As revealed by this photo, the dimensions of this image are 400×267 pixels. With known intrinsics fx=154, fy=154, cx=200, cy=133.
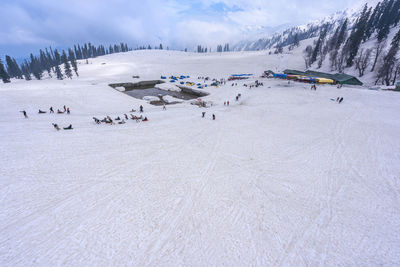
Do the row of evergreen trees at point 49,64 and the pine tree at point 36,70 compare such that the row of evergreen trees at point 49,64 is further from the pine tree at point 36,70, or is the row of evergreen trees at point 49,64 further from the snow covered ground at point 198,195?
the snow covered ground at point 198,195

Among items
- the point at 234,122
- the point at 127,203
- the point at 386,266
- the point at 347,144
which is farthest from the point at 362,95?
the point at 127,203

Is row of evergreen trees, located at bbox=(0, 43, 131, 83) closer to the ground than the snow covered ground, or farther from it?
farther from it

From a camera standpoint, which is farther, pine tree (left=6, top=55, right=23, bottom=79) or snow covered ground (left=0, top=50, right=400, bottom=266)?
pine tree (left=6, top=55, right=23, bottom=79)

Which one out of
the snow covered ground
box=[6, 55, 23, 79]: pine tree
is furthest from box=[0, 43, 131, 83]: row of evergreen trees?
the snow covered ground

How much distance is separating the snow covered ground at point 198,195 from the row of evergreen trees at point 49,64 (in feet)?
253

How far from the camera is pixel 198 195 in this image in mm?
9594

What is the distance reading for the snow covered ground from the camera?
684cm

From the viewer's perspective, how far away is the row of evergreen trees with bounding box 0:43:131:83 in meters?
77.4

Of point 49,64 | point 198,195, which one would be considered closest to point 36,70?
point 49,64

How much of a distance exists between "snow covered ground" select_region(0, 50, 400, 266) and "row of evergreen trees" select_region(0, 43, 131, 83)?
77248mm

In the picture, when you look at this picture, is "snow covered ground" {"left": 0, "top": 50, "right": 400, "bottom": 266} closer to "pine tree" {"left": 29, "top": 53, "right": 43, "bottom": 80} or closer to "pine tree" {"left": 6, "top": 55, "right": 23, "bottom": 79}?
"pine tree" {"left": 29, "top": 53, "right": 43, "bottom": 80}

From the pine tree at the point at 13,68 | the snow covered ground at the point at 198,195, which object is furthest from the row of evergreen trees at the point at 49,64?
the snow covered ground at the point at 198,195

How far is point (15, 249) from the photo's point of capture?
643 centimetres

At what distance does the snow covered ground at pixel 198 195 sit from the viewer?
22.5ft
